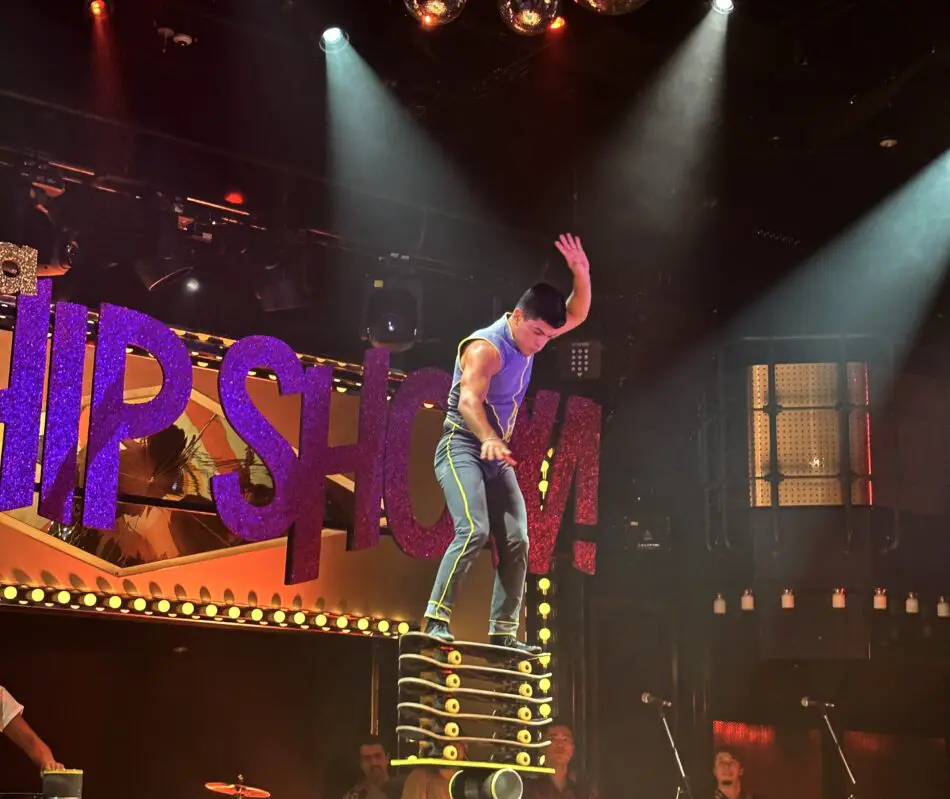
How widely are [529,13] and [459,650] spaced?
9.58 ft

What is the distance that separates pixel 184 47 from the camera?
8094mm

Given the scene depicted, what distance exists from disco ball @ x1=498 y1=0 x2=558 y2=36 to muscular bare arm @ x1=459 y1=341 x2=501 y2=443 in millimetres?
1467

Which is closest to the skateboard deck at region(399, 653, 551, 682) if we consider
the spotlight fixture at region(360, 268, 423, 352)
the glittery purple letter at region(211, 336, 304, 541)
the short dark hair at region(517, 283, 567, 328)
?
the short dark hair at region(517, 283, 567, 328)

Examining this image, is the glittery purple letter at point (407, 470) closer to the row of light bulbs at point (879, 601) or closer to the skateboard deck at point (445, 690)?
the skateboard deck at point (445, 690)

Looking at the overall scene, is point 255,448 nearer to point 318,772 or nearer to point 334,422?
point 334,422

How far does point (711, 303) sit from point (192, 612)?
4631mm

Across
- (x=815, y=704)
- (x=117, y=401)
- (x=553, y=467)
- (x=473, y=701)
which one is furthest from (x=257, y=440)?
(x=815, y=704)

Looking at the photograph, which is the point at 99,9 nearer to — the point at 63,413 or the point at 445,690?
the point at 63,413

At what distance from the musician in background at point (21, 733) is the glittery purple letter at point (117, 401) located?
1262 millimetres

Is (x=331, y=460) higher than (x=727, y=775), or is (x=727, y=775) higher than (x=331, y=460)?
(x=331, y=460)

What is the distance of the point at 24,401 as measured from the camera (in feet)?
25.0

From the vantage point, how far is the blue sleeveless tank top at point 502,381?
643cm

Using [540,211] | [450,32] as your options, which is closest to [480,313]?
[540,211]

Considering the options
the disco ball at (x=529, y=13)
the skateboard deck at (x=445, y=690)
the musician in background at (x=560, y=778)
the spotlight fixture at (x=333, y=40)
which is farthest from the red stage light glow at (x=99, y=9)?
the musician in background at (x=560, y=778)
